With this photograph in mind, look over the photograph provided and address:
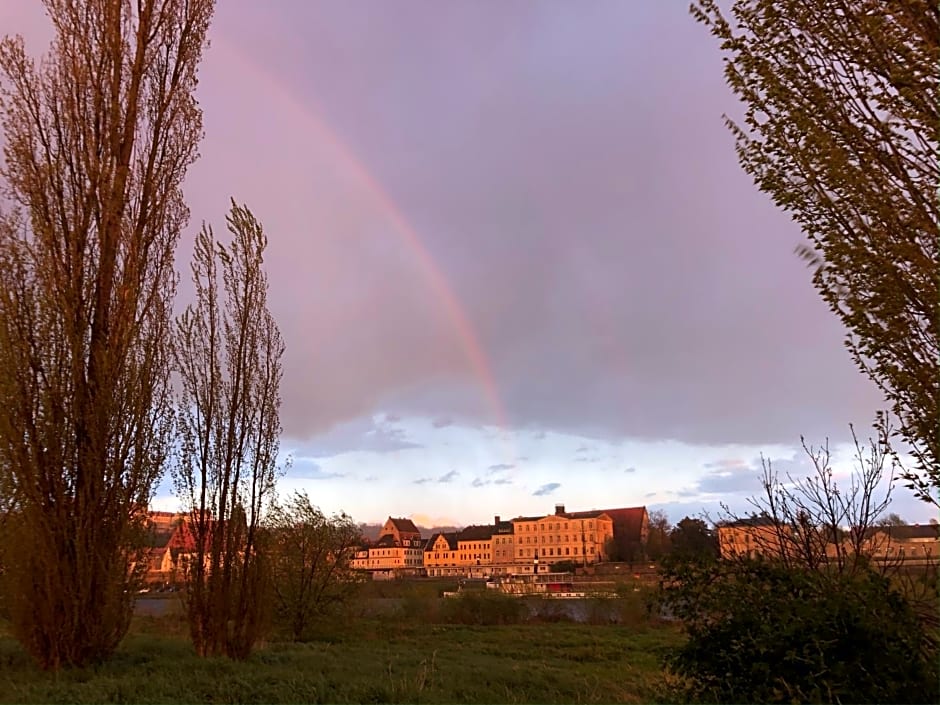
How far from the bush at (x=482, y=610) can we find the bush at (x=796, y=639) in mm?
25115

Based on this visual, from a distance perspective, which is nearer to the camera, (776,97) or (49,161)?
(776,97)

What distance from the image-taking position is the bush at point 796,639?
4438 millimetres

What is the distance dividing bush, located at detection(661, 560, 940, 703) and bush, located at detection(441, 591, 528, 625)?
82.4 feet

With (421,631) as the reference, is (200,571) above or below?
above

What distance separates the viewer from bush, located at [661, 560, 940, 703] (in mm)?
4438

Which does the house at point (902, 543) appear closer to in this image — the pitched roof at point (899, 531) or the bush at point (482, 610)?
the pitched roof at point (899, 531)

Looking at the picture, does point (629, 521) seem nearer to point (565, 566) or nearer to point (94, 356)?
point (565, 566)

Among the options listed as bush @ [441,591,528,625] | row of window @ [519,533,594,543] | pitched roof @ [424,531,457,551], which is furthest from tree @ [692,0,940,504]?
pitched roof @ [424,531,457,551]

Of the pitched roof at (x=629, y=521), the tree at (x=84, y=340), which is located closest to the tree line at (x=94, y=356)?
the tree at (x=84, y=340)

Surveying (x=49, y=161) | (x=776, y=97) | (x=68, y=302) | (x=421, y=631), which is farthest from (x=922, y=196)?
(x=421, y=631)

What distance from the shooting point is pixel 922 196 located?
3.79 meters

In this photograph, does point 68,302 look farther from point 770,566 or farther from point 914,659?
point 914,659

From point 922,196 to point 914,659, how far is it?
3.04m

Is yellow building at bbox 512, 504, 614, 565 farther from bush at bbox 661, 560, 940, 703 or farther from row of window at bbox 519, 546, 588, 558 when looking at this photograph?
bush at bbox 661, 560, 940, 703
